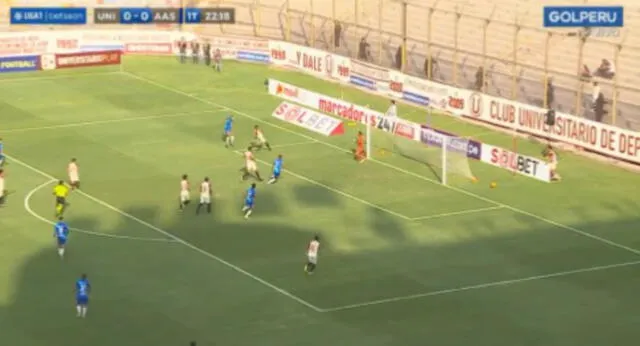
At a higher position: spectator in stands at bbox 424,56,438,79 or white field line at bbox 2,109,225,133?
spectator in stands at bbox 424,56,438,79

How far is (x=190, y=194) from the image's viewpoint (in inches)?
2886

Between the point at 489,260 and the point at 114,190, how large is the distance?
19.6 metres

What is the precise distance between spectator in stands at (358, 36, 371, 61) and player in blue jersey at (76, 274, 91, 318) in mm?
48837

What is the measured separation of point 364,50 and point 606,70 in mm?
18590

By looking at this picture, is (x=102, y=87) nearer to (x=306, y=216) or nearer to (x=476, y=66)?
(x=476, y=66)

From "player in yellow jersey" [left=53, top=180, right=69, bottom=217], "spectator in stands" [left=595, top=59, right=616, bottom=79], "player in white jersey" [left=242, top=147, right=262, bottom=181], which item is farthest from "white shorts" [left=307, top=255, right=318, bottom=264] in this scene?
"spectator in stands" [left=595, top=59, right=616, bottom=79]

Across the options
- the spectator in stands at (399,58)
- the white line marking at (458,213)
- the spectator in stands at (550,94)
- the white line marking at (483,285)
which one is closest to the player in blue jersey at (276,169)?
the white line marking at (458,213)

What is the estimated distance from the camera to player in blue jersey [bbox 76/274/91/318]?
2210 inches

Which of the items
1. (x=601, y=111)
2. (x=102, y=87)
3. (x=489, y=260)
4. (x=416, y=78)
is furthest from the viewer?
(x=102, y=87)

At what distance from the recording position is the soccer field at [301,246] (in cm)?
5572

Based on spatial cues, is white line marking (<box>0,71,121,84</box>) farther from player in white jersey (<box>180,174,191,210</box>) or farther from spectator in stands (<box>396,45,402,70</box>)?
player in white jersey (<box>180,174,191,210</box>)

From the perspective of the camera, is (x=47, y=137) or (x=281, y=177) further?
(x=47, y=137)

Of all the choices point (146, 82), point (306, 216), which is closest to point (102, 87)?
point (146, 82)

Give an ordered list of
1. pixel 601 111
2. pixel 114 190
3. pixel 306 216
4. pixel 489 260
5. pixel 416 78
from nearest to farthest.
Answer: pixel 489 260
pixel 306 216
pixel 114 190
pixel 601 111
pixel 416 78
